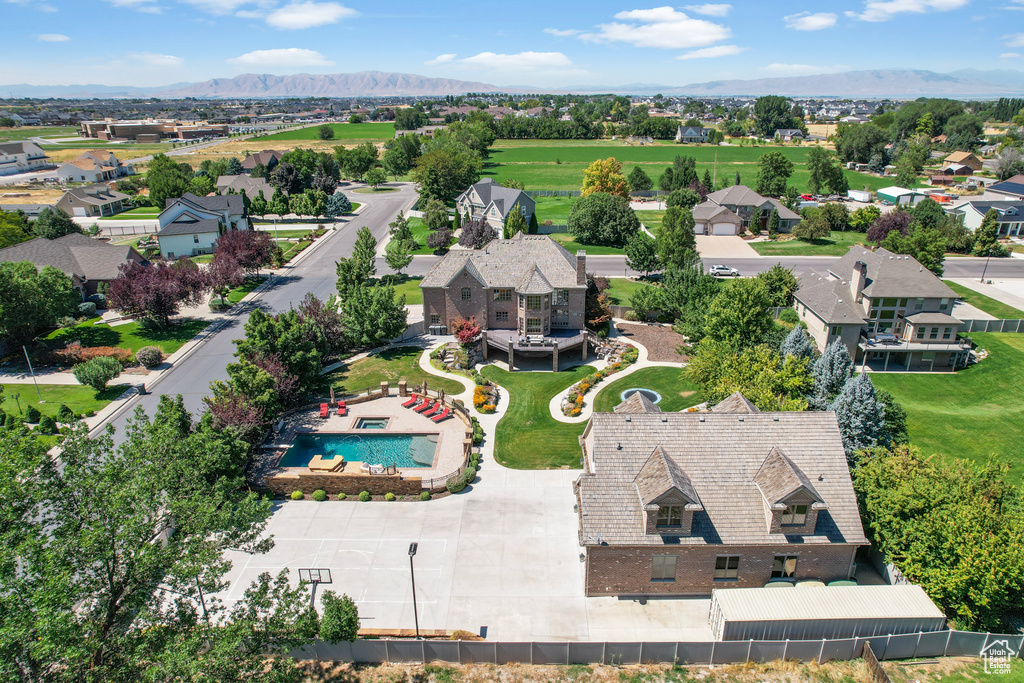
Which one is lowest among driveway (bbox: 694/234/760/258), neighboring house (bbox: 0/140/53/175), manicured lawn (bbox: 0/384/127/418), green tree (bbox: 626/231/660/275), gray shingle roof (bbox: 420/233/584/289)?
manicured lawn (bbox: 0/384/127/418)

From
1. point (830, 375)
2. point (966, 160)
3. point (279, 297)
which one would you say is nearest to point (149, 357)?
point (279, 297)

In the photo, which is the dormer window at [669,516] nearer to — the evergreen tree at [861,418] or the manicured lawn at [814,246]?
the evergreen tree at [861,418]

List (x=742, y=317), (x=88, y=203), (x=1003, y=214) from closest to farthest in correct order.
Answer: (x=742, y=317) → (x=1003, y=214) → (x=88, y=203)

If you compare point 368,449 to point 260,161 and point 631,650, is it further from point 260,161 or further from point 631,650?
point 260,161

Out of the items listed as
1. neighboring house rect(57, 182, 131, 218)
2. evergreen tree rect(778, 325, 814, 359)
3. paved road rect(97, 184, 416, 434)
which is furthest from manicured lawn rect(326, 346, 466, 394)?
neighboring house rect(57, 182, 131, 218)

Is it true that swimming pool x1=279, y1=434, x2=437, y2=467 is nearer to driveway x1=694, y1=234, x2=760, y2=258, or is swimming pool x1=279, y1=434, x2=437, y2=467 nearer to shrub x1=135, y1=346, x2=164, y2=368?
shrub x1=135, y1=346, x2=164, y2=368

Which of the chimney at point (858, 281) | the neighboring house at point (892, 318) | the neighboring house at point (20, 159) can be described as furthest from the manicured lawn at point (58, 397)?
the neighboring house at point (20, 159)
